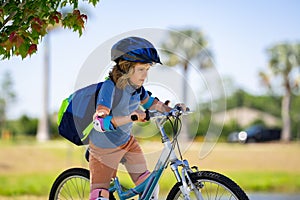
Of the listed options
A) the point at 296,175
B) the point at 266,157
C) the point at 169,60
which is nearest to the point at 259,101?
the point at 266,157

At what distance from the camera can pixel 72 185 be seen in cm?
471

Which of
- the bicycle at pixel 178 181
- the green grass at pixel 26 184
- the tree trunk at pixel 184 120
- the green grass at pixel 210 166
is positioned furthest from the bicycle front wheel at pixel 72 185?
the green grass at pixel 210 166

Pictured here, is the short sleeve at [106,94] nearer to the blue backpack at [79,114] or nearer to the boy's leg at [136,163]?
the blue backpack at [79,114]

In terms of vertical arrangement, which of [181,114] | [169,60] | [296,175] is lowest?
[296,175]

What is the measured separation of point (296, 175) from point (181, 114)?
23.3 meters

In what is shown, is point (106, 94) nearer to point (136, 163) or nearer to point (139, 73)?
point (139, 73)

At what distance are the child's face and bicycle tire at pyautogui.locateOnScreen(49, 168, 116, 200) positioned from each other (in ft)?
2.91

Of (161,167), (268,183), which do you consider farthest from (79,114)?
(268,183)

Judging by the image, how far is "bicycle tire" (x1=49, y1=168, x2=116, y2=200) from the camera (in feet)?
14.9

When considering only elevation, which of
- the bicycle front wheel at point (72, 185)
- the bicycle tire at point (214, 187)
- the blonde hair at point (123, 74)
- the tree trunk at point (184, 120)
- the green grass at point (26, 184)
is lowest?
the green grass at point (26, 184)

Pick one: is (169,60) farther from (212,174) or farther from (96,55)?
(212,174)

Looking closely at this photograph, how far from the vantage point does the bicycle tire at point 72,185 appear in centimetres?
454

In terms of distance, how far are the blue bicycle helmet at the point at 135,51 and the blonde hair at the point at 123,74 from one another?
4 cm

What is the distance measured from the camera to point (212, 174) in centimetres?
362
